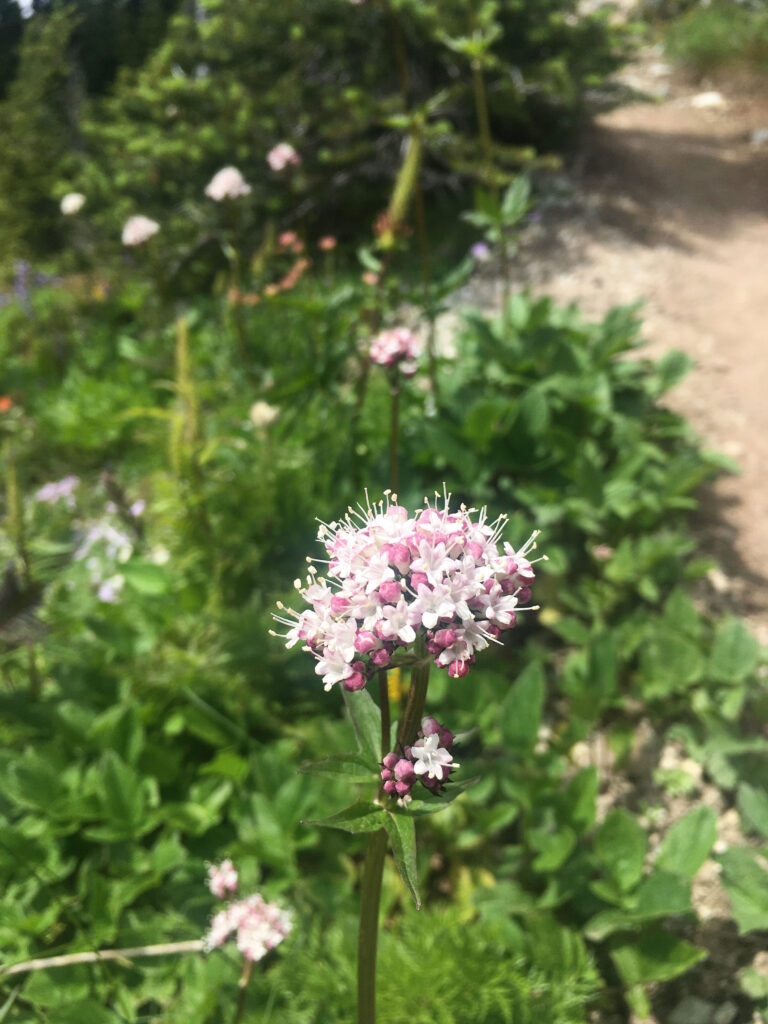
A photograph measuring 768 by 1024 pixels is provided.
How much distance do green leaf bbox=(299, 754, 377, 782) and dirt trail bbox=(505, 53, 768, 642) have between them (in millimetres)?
2442

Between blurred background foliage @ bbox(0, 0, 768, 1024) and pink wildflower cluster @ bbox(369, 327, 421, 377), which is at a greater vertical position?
pink wildflower cluster @ bbox(369, 327, 421, 377)

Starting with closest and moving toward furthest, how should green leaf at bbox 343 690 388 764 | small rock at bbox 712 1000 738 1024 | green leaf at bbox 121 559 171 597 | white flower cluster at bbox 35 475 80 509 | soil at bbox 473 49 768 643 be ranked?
1. green leaf at bbox 343 690 388 764
2. small rock at bbox 712 1000 738 1024
3. green leaf at bbox 121 559 171 597
4. soil at bbox 473 49 768 643
5. white flower cluster at bbox 35 475 80 509

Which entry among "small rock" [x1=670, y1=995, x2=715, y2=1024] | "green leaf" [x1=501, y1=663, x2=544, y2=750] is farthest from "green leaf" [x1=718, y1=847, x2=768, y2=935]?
"green leaf" [x1=501, y1=663, x2=544, y2=750]

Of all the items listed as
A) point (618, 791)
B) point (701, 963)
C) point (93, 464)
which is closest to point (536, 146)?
point (93, 464)

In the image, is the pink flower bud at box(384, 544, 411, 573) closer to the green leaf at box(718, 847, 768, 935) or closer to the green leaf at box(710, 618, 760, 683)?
the green leaf at box(718, 847, 768, 935)

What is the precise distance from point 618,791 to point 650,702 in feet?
1.12

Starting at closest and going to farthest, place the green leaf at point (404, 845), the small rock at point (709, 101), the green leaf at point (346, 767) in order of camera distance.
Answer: the green leaf at point (404, 845), the green leaf at point (346, 767), the small rock at point (709, 101)

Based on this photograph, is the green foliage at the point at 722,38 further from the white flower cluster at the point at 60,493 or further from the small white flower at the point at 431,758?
the small white flower at the point at 431,758

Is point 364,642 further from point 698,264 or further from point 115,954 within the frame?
point 698,264

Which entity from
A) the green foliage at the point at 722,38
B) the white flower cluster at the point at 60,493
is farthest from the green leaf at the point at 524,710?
the green foliage at the point at 722,38

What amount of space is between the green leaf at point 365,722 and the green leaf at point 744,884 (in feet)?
4.13

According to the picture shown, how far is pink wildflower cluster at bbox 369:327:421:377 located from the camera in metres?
2.25

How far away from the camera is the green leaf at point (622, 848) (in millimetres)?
2043

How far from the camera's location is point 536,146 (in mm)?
6992
